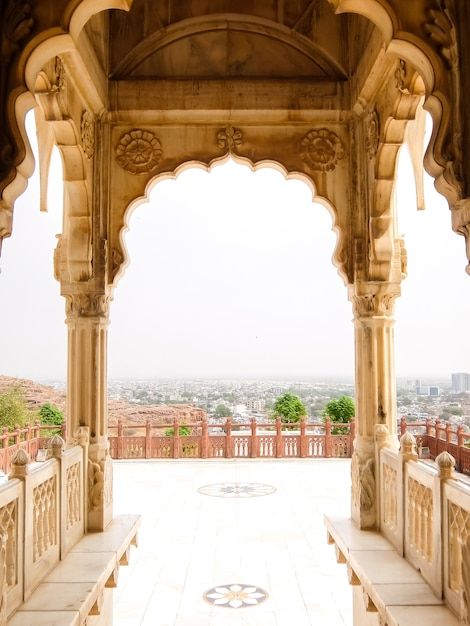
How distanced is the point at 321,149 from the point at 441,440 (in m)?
10.2

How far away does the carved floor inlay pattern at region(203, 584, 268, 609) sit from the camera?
213 inches

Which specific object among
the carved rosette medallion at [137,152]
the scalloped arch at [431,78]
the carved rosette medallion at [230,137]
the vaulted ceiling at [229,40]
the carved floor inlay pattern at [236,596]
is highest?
the vaulted ceiling at [229,40]

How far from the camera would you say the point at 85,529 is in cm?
463

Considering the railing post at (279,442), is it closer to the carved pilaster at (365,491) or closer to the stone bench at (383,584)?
the stone bench at (383,584)

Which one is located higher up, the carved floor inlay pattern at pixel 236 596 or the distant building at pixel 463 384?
the distant building at pixel 463 384

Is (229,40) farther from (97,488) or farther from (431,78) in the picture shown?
(97,488)

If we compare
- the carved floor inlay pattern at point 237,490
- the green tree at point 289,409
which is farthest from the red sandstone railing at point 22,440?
the green tree at point 289,409

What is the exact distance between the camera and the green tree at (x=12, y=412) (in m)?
16.2

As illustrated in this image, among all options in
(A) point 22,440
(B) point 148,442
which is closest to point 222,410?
(B) point 148,442

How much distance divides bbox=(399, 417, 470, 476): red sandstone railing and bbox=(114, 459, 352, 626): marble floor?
7.68 feet

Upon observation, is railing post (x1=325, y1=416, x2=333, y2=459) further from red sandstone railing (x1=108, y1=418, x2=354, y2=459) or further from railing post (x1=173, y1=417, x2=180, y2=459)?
railing post (x1=173, y1=417, x2=180, y2=459)

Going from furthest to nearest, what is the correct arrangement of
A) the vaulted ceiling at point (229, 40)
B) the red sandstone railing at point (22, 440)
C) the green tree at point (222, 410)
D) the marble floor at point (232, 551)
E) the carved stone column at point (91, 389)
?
the green tree at point (222, 410)
the red sandstone railing at point (22, 440)
the marble floor at point (232, 551)
the vaulted ceiling at point (229, 40)
the carved stone column at point (91, 389)

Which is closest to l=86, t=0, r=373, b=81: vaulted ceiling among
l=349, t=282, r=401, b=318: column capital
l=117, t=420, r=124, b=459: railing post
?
l=349, t=282, r=401, b=318: column capital

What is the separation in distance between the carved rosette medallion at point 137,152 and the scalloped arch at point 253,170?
0.13 metres
